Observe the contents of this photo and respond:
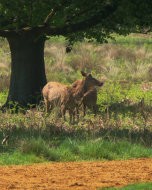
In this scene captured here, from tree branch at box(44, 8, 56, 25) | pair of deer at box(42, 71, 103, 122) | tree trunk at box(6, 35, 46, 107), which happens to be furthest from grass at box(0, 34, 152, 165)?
tree branch at box(44, 8, 56, 25)

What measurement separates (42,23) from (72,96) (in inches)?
105

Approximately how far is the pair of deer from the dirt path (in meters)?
6.15

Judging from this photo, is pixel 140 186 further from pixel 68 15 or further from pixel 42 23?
pixel 42 23

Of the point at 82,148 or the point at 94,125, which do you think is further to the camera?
the point at 94,125

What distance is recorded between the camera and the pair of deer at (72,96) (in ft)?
75.7

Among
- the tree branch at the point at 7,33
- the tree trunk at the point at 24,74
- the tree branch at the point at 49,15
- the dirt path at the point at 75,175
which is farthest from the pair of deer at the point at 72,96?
the dirt path at the point at 75,175

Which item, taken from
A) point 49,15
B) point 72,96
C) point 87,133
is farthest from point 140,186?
point 49,15

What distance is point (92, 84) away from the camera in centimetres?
2422

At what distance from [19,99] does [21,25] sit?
116 inches

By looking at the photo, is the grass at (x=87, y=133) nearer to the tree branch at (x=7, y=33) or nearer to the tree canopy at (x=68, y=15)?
the tree canopy at (x=68, y=15)

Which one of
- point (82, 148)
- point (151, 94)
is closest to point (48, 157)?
point (82, 148)

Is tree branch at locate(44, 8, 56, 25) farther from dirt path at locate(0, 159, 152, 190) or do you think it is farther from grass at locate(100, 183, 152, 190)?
grass at locate(100, 183, 152, 190)

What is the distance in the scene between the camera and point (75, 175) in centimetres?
1481

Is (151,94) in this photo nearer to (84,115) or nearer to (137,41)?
(84,115)
